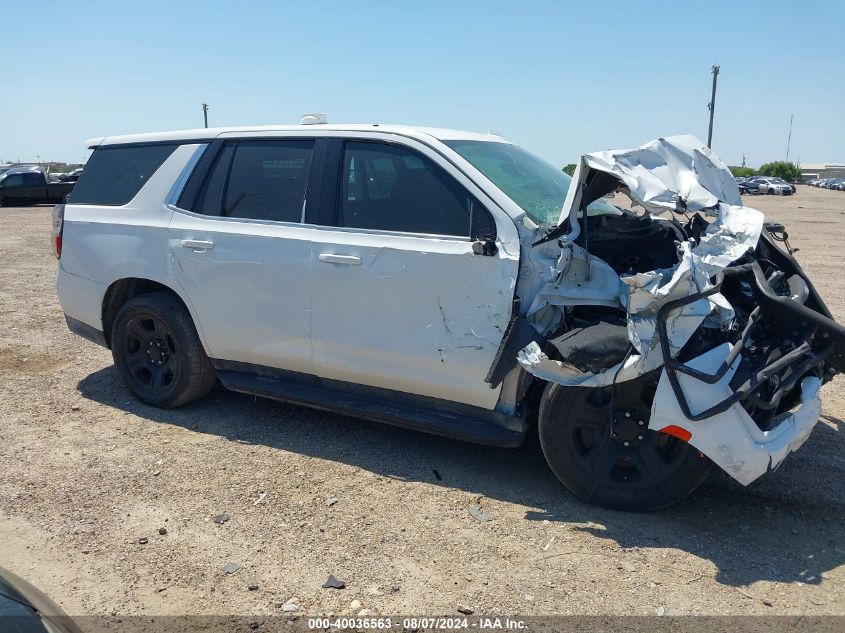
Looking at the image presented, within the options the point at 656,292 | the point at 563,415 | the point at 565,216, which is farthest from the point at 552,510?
the point at 565,216

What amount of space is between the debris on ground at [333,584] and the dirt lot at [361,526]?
0.11 ft

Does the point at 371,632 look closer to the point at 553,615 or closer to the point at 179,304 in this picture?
the point at 553,615

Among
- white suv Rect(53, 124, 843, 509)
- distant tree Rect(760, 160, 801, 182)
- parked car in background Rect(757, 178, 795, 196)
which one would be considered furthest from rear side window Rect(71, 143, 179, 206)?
distant tree Rect(760, 160, 801, 182)

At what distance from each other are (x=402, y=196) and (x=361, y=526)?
1.88m

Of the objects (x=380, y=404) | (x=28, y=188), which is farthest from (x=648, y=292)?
(x=28, y=188)

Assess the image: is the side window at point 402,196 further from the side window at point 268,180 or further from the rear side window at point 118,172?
the rear side window at point 118,172

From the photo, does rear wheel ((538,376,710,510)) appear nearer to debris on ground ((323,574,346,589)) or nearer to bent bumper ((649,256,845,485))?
bent bumper ((649,256,845,485))

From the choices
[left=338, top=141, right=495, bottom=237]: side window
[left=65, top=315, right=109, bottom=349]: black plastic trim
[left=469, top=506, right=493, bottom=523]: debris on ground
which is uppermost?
[left=338, top=141, right=495, bottom=237]: side window

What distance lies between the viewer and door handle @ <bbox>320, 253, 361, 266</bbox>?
4355mm

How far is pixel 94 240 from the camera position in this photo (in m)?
5.49

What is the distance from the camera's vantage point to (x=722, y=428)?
11.3 feet

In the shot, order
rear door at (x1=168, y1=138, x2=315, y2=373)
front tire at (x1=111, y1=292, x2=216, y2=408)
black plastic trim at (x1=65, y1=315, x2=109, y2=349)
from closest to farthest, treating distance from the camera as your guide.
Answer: rear door at (x1=168, y1=138, x2=315, y2=373)
front tire at (x1=111, y1=292, x2=216, y2=408)
black plastic trim at (x1=65, y1=315, x2=109, y2=349)

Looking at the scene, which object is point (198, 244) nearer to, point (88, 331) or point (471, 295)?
point (88, 331)

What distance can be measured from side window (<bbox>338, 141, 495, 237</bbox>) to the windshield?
22 centimetres
